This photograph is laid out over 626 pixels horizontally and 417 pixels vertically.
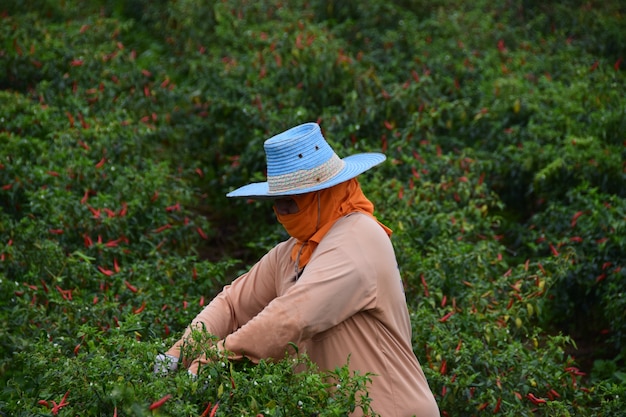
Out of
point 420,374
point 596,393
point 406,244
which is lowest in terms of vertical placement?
point 596,393

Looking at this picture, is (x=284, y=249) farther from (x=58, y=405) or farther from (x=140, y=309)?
(x=140, y=309)

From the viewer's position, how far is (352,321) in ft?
9.95

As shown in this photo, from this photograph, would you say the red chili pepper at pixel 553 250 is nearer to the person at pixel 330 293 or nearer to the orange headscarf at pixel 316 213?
the person at pixel 330 293

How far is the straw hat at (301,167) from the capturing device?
3.15 meters

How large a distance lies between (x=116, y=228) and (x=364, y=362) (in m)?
2.85

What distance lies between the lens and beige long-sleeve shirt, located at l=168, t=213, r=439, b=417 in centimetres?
290

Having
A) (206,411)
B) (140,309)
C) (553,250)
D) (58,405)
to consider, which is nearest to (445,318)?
(553,250)

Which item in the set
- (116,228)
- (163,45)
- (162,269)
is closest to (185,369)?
(162,269)

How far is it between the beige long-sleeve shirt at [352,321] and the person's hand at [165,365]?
83mm

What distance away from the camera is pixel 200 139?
732 centimetres

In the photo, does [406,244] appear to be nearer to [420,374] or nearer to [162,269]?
[162,269]

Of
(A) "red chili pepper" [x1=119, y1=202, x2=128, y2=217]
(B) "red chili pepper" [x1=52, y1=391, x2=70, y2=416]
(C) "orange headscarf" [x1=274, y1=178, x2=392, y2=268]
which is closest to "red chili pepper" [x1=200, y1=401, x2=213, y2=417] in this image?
(B) "red chili pepper" [x1=52, y1=391, x2=70, y2=416]

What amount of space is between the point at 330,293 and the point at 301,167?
536 mm

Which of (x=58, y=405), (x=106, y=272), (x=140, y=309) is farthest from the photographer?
(x=106, y=272)
